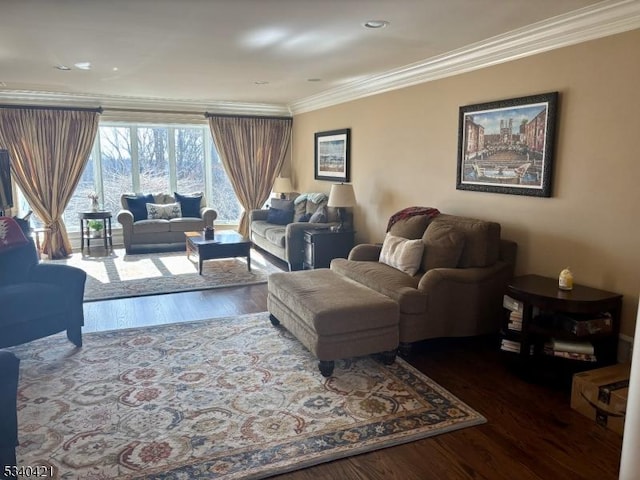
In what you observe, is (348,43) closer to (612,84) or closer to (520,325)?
(612,84)

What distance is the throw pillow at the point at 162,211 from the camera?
7577 millimetres

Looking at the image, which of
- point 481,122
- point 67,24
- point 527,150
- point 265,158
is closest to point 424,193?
point 481,122

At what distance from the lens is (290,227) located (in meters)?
6.12

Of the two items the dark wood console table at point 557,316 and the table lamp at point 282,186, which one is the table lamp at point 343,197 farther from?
the dark wood console table at point 557,316

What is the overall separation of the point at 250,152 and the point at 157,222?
6.71 feet

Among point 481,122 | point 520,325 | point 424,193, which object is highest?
point 481,122

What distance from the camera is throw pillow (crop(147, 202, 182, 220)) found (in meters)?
7.58

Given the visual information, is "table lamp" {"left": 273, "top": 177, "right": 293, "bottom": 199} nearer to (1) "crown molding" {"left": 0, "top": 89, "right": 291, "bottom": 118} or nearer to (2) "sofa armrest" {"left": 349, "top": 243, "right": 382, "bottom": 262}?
(1) "crown molding" {"left": 0, "top": 89, "right": 291, "bottom": 118}

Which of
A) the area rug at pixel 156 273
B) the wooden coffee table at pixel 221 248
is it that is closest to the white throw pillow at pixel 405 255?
the area rug at pixel 156 273

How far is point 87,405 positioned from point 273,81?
14.2 feet

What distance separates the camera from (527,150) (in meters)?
3.76

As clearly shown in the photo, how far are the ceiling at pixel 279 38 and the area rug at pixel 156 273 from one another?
2.37m

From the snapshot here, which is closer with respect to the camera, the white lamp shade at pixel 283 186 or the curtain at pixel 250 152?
the white lamp shade at pixel 283 186

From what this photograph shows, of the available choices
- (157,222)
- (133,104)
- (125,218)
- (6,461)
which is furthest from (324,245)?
(6,461)
